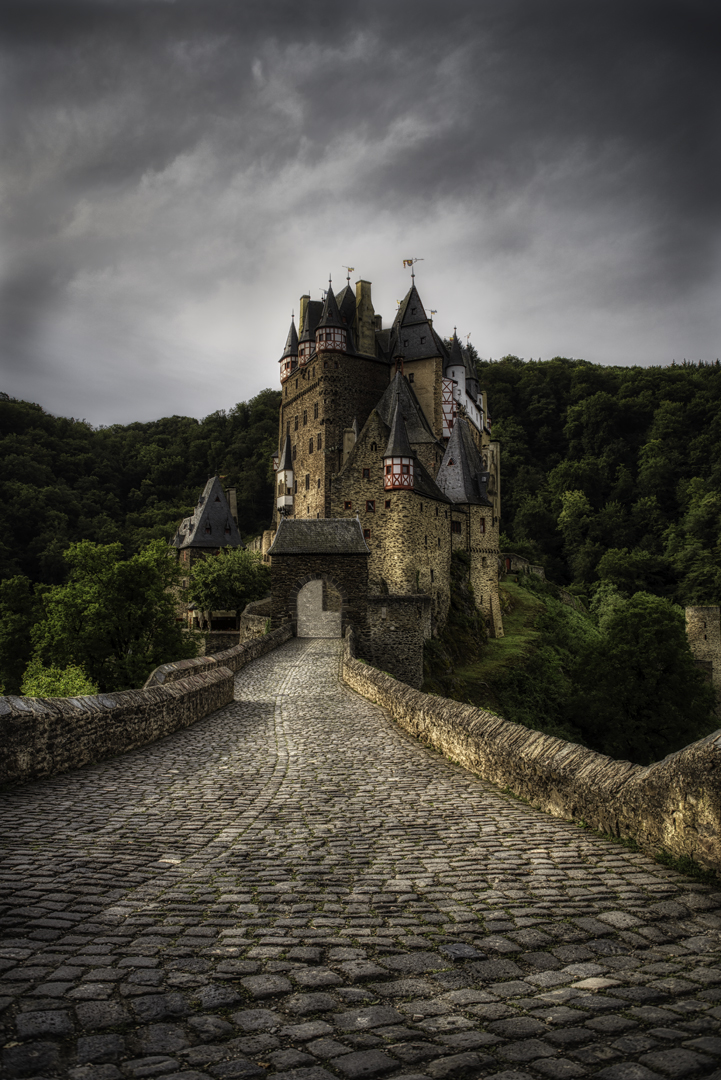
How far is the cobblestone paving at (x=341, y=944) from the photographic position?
2.58 meters

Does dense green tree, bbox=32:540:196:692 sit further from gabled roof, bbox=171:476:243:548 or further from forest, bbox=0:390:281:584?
forest, bbox=0:390:281:584

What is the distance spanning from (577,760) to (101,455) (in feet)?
321

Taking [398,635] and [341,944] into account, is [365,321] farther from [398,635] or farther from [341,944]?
[341,944]

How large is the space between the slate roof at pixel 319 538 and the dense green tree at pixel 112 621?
628 cm

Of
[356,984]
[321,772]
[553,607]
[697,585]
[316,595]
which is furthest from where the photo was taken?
[697,585]

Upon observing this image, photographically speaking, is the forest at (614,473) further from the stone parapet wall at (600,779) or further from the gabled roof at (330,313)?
the stone parapet wall at (600,779)

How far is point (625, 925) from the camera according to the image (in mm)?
3746

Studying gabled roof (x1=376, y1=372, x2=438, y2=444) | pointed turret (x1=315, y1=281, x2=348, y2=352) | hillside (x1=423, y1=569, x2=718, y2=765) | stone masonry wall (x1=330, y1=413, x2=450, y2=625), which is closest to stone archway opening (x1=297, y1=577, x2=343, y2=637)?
stone masonry wall (x1=330, y1=413, x2=450, y2=625)

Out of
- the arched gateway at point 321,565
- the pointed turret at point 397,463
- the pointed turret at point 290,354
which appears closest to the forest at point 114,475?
the pointed turret at point 290,354

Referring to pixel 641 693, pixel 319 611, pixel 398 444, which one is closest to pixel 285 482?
pixel 319 611

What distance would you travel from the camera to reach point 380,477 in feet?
129

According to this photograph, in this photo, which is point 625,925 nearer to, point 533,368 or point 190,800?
point 190,800

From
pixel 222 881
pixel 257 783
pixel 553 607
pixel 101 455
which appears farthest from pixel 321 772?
pixel 101 455

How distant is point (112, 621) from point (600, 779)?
26.0 m
